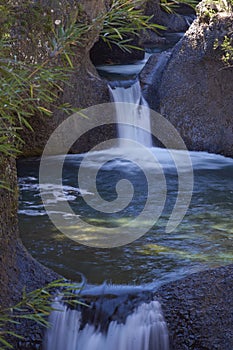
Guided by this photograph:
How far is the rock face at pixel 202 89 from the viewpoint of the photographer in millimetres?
9391

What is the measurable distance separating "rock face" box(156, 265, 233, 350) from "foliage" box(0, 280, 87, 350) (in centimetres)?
63

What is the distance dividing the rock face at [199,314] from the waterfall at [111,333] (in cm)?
8

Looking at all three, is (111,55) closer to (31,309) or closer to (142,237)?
(142,237)

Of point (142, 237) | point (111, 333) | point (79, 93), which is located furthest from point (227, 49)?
point (111, 333)

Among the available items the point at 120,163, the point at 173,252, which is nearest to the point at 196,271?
the point at 173,252

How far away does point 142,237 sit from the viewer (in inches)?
240

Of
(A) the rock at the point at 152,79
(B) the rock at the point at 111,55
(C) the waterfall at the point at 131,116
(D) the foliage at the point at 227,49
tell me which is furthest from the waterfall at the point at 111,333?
(B) the rock at the point at 111,55

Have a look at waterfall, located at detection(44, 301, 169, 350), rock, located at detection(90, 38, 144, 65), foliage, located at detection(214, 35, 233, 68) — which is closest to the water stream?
waterfall, located at detection(44, 301, 169, 350)

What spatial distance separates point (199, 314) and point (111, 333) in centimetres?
57

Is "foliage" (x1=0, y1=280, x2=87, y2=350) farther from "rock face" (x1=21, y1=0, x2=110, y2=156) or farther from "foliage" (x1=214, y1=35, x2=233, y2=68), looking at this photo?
"foliage" (x1=214, y1=35, x2=233, y2=68)

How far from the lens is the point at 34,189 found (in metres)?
7.77

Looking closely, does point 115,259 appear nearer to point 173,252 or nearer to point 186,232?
point 173,252

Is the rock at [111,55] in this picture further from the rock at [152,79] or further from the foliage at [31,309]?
the foliage at [31,309]

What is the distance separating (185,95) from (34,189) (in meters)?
3.02
